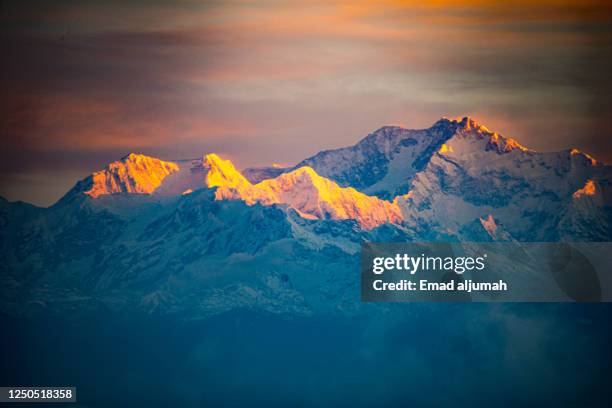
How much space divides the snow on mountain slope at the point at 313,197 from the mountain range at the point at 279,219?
9 centimetres

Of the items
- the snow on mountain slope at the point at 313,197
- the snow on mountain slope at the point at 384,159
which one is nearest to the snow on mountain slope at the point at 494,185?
the snow on mountain slope at the point at 384,159

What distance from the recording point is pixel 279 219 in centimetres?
7088

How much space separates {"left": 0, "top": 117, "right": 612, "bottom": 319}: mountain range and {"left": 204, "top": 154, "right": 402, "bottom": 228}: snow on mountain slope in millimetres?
86

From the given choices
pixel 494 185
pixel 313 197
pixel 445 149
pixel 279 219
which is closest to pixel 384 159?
pixel 445 149

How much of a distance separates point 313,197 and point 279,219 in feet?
7.90

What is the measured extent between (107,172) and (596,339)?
2871 cm

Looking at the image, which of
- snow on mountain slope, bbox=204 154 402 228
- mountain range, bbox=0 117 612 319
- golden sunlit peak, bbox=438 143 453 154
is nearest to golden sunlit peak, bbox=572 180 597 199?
mountain range, bbox=0 117 612 319

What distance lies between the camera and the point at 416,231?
65.8m

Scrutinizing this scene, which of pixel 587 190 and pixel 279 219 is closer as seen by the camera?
pixel 587 190

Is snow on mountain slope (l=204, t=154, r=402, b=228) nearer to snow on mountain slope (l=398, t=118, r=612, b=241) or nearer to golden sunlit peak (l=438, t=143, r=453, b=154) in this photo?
snow on mountain slope (l=398, t=118, r=612, b=241)

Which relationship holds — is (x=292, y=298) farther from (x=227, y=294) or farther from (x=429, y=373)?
(x=429, y=373)

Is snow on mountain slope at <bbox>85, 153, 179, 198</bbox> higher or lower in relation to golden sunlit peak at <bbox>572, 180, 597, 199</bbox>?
higher

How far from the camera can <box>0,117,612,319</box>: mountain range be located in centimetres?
6456

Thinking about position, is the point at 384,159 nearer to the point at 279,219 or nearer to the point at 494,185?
the point at 494,185
